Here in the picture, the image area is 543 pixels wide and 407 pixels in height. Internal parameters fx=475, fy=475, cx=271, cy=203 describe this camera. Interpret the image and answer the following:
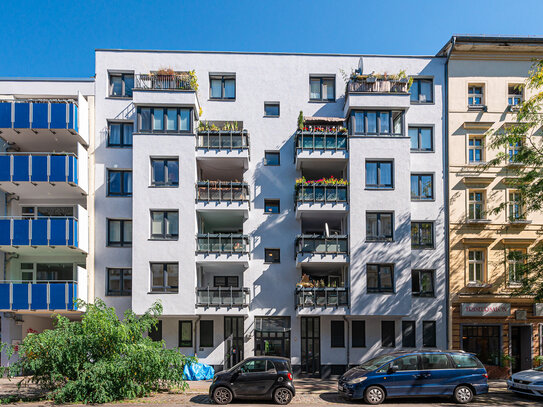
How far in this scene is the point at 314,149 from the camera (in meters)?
24.0

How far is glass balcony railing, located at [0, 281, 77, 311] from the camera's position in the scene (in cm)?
2192

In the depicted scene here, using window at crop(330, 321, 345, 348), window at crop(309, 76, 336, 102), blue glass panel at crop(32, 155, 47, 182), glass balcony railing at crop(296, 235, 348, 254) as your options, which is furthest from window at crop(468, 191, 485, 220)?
blue glass panel at crop(32, 155, 47, 182)

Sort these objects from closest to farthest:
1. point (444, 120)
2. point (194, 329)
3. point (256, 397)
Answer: point (256, 397) → point (194, 329) → point (444, 120)

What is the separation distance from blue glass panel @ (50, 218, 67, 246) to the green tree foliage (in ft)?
18.3

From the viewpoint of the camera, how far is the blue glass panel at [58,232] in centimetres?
2230

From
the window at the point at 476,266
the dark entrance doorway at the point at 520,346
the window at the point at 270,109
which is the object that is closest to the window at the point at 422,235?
the window at the point at 476,266

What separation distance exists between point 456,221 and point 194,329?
14.6 m

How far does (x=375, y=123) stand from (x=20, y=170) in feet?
57.3

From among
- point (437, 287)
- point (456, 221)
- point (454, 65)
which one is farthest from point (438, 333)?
point (454, 65)

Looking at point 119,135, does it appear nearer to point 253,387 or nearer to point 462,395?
point 253,387

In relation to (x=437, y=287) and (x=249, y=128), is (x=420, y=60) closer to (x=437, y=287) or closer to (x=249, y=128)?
(x=249, y=128)

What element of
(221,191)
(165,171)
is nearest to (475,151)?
(221,191)

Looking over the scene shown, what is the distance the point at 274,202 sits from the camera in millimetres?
25156

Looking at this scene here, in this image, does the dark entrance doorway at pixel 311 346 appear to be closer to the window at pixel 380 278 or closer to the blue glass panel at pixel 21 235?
the window at pixel 380 278
